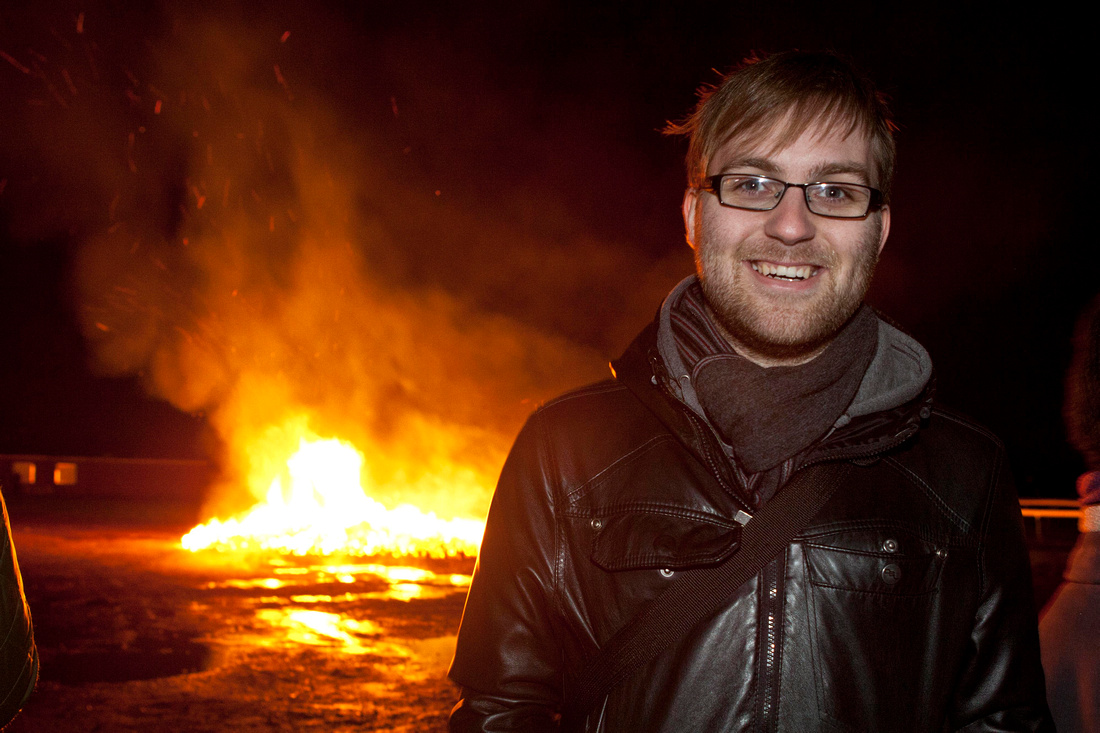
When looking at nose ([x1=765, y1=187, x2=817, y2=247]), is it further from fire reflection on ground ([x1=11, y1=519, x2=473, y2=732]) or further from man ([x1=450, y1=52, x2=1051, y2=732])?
fire reflection on ground ([x1=11, y1=519, x2=473, y2=732])

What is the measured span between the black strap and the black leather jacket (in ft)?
0.12

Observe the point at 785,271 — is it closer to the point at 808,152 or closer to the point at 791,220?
the point at 791,220

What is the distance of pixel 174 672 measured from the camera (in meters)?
6.39

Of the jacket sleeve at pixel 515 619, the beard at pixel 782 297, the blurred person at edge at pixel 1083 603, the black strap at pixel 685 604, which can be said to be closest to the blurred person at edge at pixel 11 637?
the jacket sleeve at pixel 515 619

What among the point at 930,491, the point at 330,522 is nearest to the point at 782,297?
the point at 930,491

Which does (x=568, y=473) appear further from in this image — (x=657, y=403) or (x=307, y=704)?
(x=307, y=704)

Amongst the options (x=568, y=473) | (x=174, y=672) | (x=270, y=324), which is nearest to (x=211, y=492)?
(x=270, y=324)

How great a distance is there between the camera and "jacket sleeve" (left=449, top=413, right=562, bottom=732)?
172 centimetres

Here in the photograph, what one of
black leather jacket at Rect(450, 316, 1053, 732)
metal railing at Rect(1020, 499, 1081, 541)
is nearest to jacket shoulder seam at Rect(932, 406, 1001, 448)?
black leather jacket at Rect(450, 316, 1053, 732)

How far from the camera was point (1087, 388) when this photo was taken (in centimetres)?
229

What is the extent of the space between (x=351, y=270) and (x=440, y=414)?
5.08 m

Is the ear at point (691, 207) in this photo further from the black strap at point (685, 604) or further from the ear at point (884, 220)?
the black strap at point (685, 604)

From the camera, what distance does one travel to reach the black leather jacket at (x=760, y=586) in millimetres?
1696

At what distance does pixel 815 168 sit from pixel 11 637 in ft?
6.01
